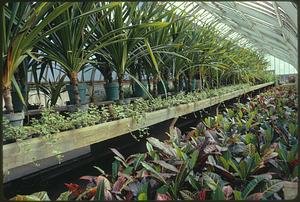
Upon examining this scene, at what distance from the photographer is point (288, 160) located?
1078 millimetres

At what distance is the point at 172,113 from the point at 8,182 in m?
1.03

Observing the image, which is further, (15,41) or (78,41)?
(78,41)

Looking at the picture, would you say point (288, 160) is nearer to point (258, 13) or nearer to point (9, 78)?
point (9, 78)

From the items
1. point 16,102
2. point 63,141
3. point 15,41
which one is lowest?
point 63,141

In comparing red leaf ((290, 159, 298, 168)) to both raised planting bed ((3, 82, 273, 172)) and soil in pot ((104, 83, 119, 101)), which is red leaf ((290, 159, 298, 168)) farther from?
soil in pot ((104, 83, 119, 101))

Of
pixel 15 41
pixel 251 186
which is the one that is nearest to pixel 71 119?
pixel 15 41

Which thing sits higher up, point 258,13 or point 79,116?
point 258,13

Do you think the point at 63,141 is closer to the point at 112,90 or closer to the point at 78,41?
the point at 78,41

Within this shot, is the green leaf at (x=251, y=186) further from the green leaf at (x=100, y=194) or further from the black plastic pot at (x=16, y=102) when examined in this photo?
the black plastic pot at (x=16, y=102)

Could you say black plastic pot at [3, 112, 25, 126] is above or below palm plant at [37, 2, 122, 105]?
below

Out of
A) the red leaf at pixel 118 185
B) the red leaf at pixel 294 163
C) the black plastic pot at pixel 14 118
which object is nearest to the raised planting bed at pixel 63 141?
the black plastic pot at pixel 14 118

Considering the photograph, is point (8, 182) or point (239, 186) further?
point (8, 182)

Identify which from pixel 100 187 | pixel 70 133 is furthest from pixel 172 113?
pixel 100 187

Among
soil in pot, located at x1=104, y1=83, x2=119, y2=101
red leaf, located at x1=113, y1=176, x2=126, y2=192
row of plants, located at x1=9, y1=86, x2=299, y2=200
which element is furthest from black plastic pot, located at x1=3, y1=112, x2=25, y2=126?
soil in pot, located at x1=104, y1=83, x2=119, y2=101
